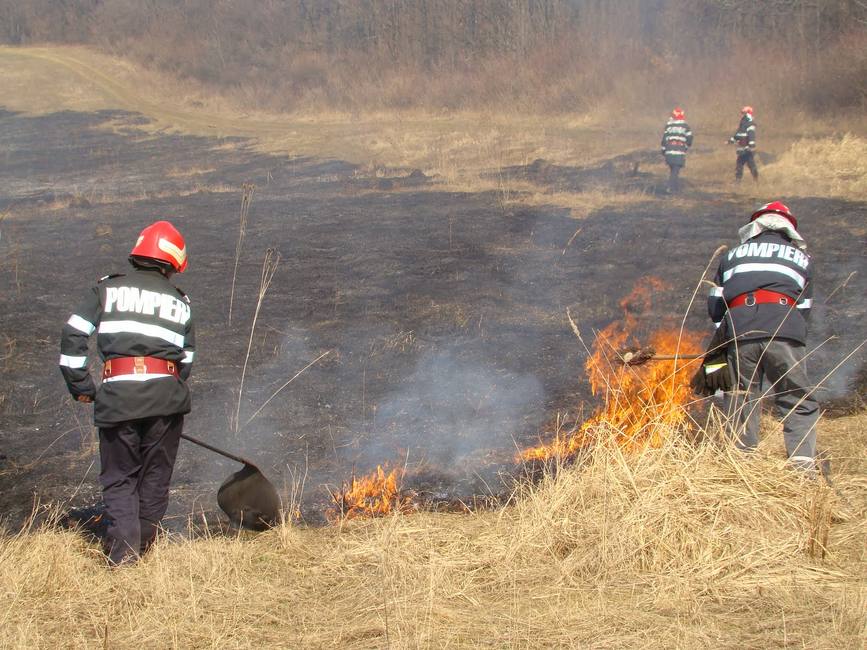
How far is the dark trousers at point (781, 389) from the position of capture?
216 inches

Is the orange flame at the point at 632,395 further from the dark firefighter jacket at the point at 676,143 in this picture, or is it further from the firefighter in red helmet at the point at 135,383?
the dark firefighter jacket at the point at 676,143

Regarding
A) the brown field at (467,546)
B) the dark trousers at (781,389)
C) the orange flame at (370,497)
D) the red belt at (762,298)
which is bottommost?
the orange flame at (370,497)

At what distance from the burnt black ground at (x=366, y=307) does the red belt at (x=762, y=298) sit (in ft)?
6.77

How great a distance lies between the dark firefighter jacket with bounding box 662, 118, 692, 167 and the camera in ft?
61.8

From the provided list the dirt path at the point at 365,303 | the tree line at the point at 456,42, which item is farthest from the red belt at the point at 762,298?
the tree line at the point at 456,42

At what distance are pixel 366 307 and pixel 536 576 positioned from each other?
7114mm

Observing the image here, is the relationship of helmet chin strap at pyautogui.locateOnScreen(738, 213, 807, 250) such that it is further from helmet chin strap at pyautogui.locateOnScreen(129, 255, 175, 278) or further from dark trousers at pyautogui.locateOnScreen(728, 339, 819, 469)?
helmet chin strap at pyautogui.locateOnScreen(129, 255, 175, 278)

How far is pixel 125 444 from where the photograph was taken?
4859mm

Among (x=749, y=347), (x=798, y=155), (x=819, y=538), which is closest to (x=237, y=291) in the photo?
(x=749, y=347)

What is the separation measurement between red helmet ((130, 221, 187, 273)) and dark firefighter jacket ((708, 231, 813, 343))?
3457 millimetres

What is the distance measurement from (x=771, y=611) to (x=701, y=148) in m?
22.2

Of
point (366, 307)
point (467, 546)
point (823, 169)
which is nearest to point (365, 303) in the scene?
point (366, 307)

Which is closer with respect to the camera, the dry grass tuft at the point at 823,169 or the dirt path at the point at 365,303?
the dirt path at the point at 365,303

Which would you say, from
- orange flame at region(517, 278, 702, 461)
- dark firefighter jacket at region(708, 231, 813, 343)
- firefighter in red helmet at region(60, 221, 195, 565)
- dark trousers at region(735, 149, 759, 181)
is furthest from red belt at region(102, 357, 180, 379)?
dark trousers at region(735, 149, 759, 181)
